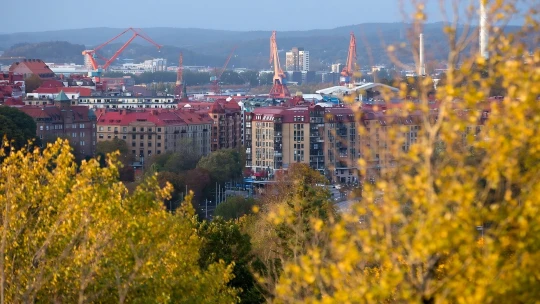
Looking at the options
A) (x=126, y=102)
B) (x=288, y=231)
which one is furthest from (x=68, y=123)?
(x=288, y=231)

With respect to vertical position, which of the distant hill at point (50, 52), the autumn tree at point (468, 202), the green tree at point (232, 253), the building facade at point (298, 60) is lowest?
the building facade at point (298, 60)

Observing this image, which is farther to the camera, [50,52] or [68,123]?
[50,52]

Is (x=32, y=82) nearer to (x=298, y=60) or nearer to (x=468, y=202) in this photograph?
(x=468, y=202)

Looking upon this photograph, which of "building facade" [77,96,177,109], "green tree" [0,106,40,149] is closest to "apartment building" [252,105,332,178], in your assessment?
"green tree" [0,106,40,149]

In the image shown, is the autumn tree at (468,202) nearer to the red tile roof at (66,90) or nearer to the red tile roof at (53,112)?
the red tile roof at (53,112)

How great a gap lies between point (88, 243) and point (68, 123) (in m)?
42.0

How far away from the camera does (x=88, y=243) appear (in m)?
9.48

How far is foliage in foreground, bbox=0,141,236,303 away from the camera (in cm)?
911

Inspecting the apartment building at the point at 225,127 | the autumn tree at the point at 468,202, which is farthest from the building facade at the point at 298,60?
the autumn tree at the point at 468,202

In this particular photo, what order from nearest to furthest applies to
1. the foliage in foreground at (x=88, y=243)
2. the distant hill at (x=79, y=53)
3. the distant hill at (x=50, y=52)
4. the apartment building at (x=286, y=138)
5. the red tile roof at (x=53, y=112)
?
the foliage in foreground at (x=88, y=243) → the apartment building at (x=286, y=138) → the red tile roof at (x=53, y=112) → the distant hill at (x=50, y=52) → the distant hill at (x=79, y=53)

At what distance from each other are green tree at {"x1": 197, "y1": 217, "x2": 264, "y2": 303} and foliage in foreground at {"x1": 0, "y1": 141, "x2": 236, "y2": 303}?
4.39 metres

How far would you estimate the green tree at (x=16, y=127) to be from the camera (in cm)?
3303

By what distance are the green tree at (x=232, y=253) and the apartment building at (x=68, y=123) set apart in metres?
32.8

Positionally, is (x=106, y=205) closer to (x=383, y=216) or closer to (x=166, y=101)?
(x=383, y=216)
